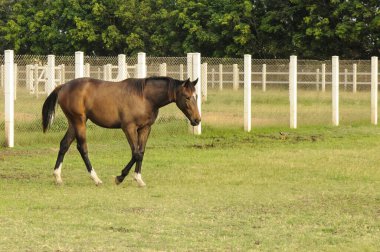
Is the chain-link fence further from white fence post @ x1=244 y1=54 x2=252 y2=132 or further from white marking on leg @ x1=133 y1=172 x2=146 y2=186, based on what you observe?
white marking on leg @ x1=133 y1=172 x2=146 y2=186

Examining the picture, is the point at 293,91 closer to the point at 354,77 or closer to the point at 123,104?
the point at 354,77

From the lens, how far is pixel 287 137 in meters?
24.0

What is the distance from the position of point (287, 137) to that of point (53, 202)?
11858mm

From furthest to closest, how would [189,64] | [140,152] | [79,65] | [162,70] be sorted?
1. [162,70]
2. [189,64]
3. [79,65]
4. [140,152]

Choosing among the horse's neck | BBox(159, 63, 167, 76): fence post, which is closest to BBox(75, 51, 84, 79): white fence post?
BBox(159, 63, 167, 76): fence post

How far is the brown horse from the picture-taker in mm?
15172

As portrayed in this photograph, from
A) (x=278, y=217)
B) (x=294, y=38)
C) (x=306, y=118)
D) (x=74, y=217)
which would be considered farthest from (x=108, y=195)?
(x=294, y=38)

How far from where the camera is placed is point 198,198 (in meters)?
13.3

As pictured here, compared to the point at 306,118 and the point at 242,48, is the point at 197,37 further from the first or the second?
the point at 306,118

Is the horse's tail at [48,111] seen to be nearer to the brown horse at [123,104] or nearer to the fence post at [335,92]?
the brown horse at [123,104]

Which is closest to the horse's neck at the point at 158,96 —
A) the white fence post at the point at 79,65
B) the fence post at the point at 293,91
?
the white fence post at the point at 79,65

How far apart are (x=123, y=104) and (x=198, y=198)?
8.54 feet

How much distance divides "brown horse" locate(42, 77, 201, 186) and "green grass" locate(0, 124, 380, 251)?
2.48ft

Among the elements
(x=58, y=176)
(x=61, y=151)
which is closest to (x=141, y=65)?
(x=61, y=151)
